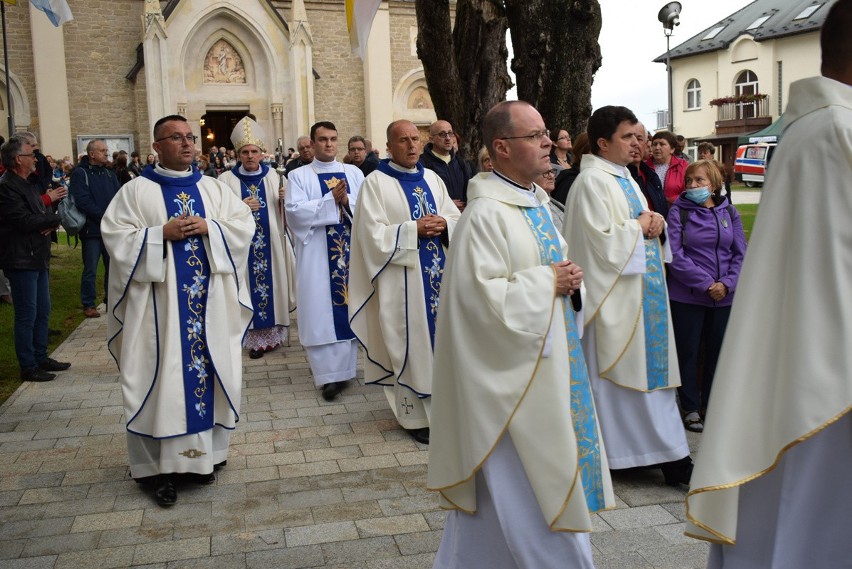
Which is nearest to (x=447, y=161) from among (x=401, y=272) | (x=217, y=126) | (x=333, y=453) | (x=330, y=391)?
(x=401, y=272)

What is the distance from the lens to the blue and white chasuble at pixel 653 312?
16.2 ft

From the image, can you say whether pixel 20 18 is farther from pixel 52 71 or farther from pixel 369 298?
pixel 369 298

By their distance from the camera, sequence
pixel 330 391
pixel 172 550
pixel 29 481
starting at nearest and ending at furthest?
pixel 172 550 < pixel 29 481 < pixel 330 391

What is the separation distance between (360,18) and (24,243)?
410 centimetres

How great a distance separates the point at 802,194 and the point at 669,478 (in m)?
2.82

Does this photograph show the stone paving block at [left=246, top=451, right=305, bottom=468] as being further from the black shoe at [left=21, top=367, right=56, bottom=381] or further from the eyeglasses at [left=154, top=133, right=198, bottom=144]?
the black shoe at [left=21, top=367, right=56, bottom=381]

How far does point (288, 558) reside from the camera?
412 centimetres

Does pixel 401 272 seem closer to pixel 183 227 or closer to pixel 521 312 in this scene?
pixel 183 227

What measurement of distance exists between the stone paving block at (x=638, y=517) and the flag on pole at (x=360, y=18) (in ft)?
20.2

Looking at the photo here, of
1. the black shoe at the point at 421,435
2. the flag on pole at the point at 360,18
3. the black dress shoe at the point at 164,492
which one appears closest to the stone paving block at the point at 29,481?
the black dress shoe at the point at 164,492

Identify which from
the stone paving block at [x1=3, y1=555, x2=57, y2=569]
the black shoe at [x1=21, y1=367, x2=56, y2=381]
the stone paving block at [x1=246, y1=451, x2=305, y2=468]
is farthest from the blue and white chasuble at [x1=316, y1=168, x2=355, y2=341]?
the stone paving block at [x1=3, y1=555, x2=57, y2=569]

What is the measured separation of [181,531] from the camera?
14.8 feet

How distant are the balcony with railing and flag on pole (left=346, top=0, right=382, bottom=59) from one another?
122 feet

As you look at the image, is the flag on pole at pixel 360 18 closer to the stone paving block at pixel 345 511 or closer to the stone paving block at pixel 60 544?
the stone paving block at pixel 345 511
